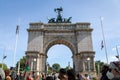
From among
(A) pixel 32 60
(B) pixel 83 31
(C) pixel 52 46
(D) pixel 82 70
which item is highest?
(B) pixel 83 31

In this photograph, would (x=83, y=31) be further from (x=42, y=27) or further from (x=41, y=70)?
(x=41, y=70)

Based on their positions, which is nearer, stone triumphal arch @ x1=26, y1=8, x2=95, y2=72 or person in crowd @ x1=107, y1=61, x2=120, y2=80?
person in crowd @ x1=107, y1=61, x2=120, y2=80

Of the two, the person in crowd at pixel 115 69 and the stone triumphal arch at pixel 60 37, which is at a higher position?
the stone triumphal arch at pixel 60 37

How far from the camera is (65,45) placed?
1713 inches

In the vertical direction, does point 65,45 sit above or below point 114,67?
above

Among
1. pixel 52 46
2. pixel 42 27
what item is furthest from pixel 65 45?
pixel 42 27

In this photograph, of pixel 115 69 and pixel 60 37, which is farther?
pixel 60 37

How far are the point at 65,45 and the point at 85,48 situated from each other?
5.65 m

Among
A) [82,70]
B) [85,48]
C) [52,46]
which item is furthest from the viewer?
[52,46]

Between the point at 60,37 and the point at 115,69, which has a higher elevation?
the point at 60,37

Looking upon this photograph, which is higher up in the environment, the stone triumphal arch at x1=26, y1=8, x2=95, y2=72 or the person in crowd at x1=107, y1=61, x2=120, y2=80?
the stone triumphal arch at x1=26, y1=8, x2=95, y2=72

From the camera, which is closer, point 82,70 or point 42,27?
point 82,70

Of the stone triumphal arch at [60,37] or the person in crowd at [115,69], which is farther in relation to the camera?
the stone triumphal arch at [60,37]

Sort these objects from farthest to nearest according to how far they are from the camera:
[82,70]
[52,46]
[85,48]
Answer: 1. [52,46]
2. [85,48]
3. [82,70]
